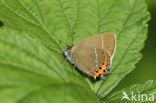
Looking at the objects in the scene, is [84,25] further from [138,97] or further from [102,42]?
[138,97]

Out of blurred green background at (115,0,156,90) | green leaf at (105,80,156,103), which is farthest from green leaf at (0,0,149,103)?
blurred green background at (115,0,156,90)

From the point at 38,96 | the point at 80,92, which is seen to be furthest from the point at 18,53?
the point at 80,92

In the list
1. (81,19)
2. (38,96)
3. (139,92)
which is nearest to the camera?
(38,96)

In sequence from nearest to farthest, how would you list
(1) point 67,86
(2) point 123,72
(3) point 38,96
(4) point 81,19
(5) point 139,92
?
(3) point 38,96 < (1) point 67,86 < (5) point 139,92 < (2) point 123,72 < (4) point 81,19

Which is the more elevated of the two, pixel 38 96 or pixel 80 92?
pixel 38 96

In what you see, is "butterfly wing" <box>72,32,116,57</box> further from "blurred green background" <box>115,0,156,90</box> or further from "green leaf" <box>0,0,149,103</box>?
"blurred green background" <box>115,0,156,90</box>

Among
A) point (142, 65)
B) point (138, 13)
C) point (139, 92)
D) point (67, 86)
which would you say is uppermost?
point (67, 86)

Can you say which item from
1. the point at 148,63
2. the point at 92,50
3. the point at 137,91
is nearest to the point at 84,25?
the point at 92,50

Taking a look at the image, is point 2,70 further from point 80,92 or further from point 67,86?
point 80,92
